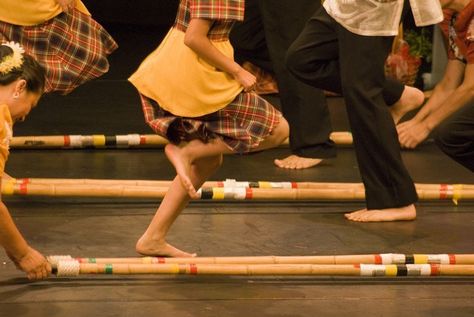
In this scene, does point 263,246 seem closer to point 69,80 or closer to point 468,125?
point 468,125

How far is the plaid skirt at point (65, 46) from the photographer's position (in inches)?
167

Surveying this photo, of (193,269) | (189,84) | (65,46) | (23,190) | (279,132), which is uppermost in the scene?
(189,84)

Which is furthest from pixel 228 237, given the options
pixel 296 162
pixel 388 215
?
pixel 296 162

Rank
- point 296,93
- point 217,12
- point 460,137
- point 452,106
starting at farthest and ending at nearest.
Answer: point 452,106, point 296,93, point 460,137, point 217,12

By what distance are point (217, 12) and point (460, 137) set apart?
912mm

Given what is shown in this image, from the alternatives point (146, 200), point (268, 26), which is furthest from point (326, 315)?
point (268, 26)

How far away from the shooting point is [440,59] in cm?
682

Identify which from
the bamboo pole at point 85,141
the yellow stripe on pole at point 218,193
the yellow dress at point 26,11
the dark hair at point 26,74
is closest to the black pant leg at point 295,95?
the bamboo pole at point 85,141

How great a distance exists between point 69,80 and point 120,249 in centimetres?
86

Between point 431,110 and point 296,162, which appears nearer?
point 296,162

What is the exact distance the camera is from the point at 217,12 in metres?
3.42

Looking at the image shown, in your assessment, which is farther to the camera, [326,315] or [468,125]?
[468,125]

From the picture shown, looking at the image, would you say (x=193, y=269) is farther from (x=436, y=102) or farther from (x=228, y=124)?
(x=436, y=102)

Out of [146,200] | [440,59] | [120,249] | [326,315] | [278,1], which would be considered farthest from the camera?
[440,59]
